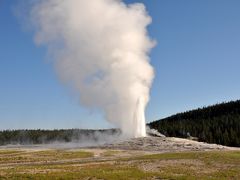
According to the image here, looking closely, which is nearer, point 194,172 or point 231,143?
point 194,172

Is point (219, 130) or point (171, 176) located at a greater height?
point (219, 130)

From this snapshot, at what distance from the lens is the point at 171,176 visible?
41.4 meters

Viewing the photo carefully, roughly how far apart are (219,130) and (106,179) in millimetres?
140278

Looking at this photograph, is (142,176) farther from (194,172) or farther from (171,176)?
(194,172)

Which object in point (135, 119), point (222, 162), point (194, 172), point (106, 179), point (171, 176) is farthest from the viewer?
point (135, 119)

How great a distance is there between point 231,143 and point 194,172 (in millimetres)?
108230

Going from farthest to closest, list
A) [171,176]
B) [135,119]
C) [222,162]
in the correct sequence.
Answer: [135,119] → [222,162] → [171,176]

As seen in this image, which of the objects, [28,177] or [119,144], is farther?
[119,144]

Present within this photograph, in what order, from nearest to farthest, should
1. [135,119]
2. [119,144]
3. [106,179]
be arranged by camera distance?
[106,179] < [119,144] < [135,119]

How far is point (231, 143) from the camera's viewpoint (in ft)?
487

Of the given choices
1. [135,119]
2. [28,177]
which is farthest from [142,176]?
[135,119]

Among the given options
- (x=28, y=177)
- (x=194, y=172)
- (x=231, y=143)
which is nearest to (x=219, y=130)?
(x=231, y=143)

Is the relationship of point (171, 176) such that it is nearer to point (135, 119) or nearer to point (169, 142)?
point (169, 142)

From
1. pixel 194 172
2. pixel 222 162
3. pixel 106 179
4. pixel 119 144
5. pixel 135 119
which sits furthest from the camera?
pixel 135 119
